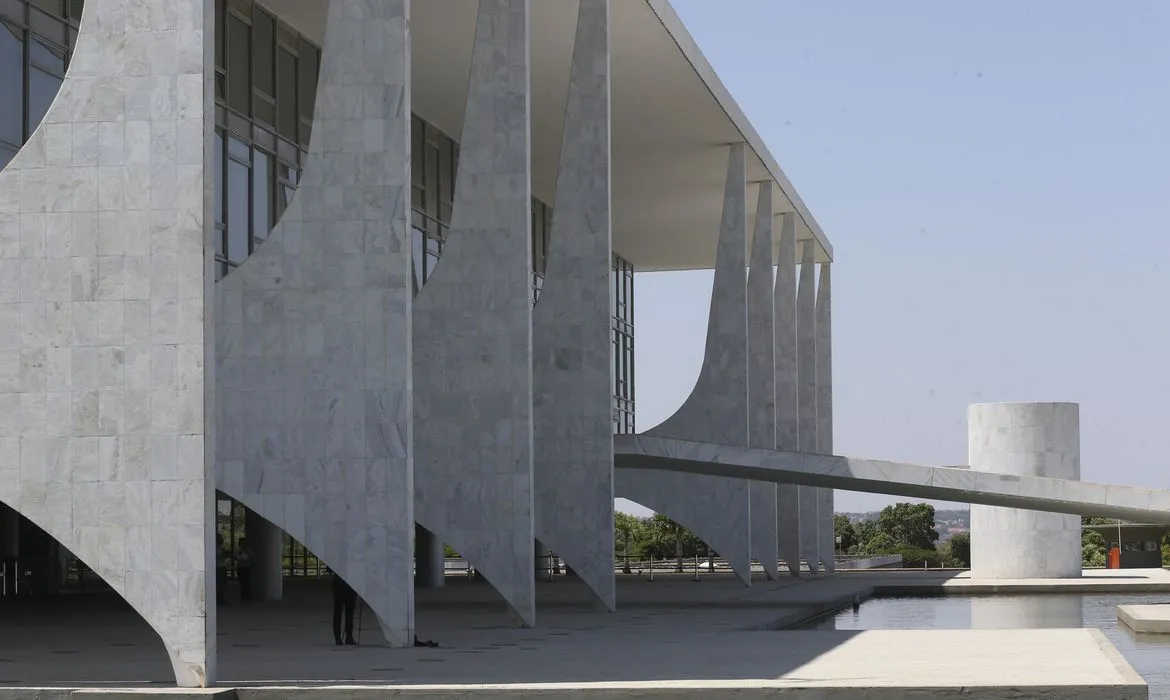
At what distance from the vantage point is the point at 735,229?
36.5m

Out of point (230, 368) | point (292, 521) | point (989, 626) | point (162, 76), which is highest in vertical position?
point (162, 76)

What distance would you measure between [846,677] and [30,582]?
73.6ft

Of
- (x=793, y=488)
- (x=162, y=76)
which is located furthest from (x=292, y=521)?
(x=793, y=488)

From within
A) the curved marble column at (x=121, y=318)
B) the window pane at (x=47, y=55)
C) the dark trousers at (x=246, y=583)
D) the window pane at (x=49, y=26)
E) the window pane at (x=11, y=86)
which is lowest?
the dark trousers at (x=246, y=583)

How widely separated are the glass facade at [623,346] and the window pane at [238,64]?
23.1 m

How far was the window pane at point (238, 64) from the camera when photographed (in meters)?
25.6

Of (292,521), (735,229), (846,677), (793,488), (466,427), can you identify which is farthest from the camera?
(793,488)

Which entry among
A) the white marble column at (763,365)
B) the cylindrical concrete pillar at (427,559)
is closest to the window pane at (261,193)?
the cylindrical concrete pillar at (427,559)

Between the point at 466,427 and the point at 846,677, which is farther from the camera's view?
the point at 466,427

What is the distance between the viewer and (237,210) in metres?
25.8

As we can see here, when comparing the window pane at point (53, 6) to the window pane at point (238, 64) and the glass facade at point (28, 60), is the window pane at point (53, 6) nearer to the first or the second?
the glass facade at point (28, 60)

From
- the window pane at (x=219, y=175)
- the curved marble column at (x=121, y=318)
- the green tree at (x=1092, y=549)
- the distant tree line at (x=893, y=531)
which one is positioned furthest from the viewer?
the distant tree line at (x=893, y=531)

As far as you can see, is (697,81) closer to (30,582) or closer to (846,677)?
(30,582)

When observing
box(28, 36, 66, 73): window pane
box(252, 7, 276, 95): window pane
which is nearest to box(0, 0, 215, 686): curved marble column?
box(28, 36, 66, 73): window pane
